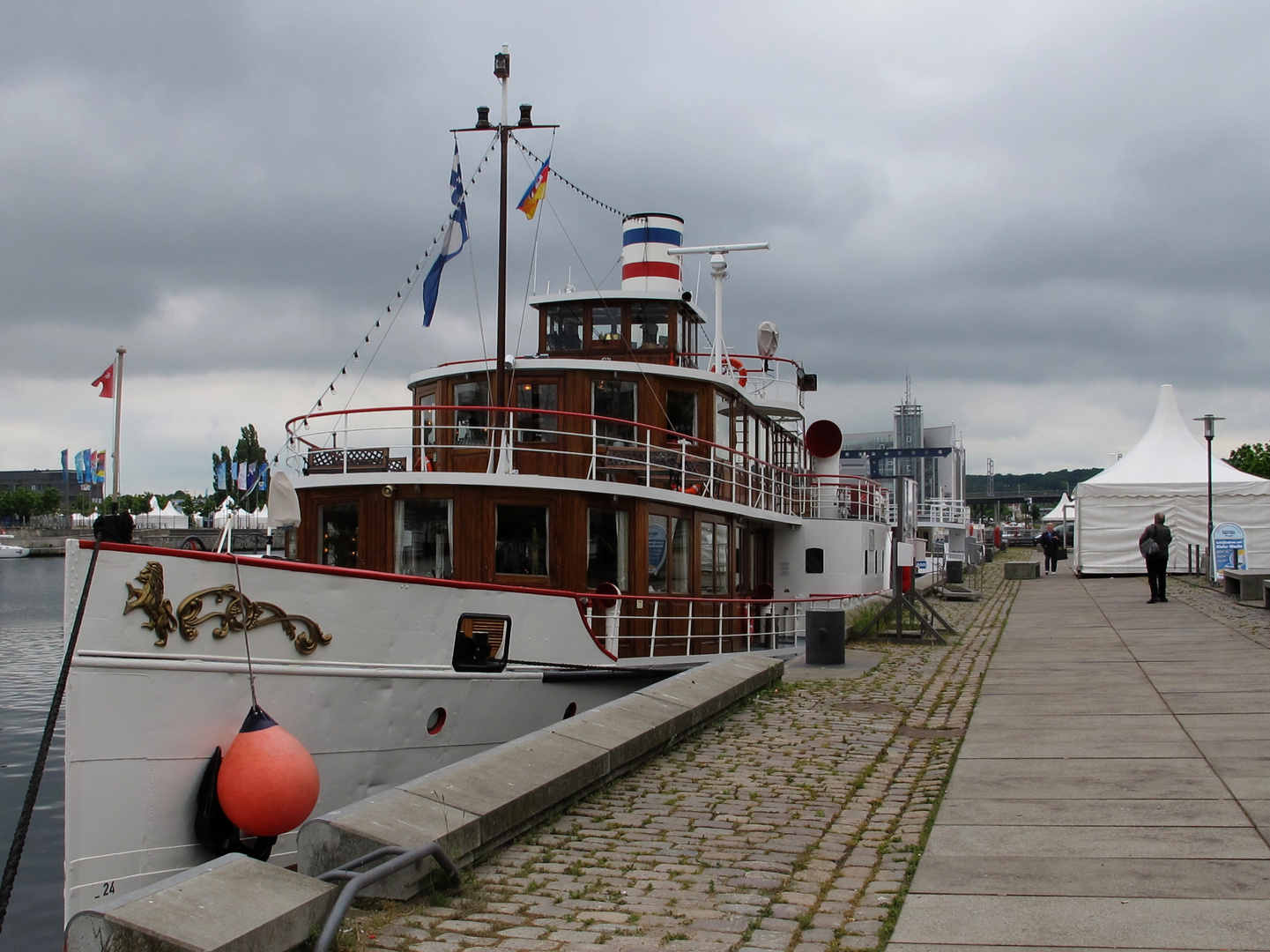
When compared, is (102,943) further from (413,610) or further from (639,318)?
(639,318)

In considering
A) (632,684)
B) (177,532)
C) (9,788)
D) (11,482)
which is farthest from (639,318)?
(11,482)

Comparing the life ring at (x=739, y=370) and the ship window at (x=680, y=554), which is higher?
the life ring at (x=739, y=370)

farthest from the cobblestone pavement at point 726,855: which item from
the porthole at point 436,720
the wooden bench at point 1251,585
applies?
the wooden bench at point 1251,585

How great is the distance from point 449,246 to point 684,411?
12.4ft

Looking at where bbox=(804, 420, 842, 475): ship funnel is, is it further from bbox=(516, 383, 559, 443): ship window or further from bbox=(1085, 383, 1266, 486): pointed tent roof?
bbox=(1085, 383, 1266, 486): pointed tent roof

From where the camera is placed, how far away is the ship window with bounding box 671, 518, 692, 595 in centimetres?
1327

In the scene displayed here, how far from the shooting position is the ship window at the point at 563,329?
55.3 ft

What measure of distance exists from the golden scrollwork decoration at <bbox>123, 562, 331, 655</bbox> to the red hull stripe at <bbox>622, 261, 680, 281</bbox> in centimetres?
1194

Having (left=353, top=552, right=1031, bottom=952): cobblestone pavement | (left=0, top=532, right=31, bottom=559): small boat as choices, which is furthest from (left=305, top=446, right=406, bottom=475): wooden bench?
(left=0, top=532, right=31, bottom=559): small boat

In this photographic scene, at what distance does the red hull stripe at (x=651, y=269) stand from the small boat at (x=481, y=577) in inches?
1.8

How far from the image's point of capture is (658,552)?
42.5 feet

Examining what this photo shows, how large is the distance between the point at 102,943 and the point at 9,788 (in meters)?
10.4

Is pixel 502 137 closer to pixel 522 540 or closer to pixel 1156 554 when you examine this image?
pixel 522 540

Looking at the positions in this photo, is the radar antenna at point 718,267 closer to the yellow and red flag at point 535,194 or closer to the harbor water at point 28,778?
the yellow and red flag at point 535,194
